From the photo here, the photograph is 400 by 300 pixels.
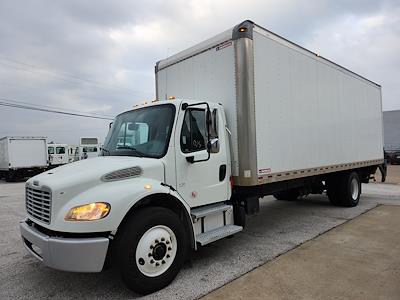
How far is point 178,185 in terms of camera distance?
187 inches

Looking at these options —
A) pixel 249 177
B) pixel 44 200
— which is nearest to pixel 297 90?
pixel 249 177

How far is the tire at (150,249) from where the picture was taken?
391cm

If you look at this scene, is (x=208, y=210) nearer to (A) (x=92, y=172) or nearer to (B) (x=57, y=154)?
(A) (x=92, y=172)

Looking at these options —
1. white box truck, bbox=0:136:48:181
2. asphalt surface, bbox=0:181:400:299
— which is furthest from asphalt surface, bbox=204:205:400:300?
white box truck, bbox=0:136:48:181

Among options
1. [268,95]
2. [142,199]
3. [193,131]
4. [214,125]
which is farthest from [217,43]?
[142,199]

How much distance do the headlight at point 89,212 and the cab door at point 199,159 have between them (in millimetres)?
1233

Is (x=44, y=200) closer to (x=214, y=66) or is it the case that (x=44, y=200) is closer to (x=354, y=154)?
(x=214, y=66)

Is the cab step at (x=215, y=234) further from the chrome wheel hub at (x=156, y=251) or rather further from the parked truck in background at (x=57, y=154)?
the parked truck in background at (x=57, y=154)

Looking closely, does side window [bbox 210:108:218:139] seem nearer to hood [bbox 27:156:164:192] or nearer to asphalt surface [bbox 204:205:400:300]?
hood [bbox 27:156:164:192]

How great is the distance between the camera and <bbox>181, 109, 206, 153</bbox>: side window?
4875 mm

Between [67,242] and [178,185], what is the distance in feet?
5.42

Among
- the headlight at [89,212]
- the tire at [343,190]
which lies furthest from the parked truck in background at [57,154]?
the headlight at [89,212]

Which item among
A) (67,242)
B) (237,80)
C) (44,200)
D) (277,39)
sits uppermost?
(277,39)

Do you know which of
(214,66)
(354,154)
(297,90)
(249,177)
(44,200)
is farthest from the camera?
(354,154)
